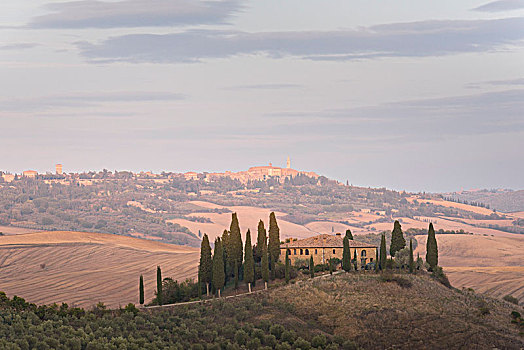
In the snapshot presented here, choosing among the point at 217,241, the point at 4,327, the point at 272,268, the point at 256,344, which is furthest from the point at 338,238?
the point at 4,327

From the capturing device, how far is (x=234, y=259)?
82125 millimetres

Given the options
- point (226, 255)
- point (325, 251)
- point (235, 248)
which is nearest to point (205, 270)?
point (226, 255)

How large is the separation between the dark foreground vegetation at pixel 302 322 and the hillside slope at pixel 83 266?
46.5 meters

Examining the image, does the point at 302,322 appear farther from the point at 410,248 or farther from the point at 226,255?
the point at 226,255

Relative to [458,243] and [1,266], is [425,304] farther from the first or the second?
[458,243]

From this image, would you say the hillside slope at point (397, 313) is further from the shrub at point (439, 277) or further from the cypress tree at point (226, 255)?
the cypress tree at point (226, 255)

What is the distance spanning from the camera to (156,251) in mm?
173000

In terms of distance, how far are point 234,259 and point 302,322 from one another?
1967cm

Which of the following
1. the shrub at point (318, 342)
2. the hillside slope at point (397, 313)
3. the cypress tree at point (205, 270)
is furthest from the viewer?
the cypress tree at point (205, 270)

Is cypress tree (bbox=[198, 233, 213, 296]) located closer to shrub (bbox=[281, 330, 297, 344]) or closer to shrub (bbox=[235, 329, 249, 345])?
shrub (bbox=[235, 329, 249, 345])

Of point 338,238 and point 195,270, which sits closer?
point 338,238

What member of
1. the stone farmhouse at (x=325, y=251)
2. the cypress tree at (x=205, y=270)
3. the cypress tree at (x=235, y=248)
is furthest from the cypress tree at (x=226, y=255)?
the stone farmhouse at (x=325, y=251)

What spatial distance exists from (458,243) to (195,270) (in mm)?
87525

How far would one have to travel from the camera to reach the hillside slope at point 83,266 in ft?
397
